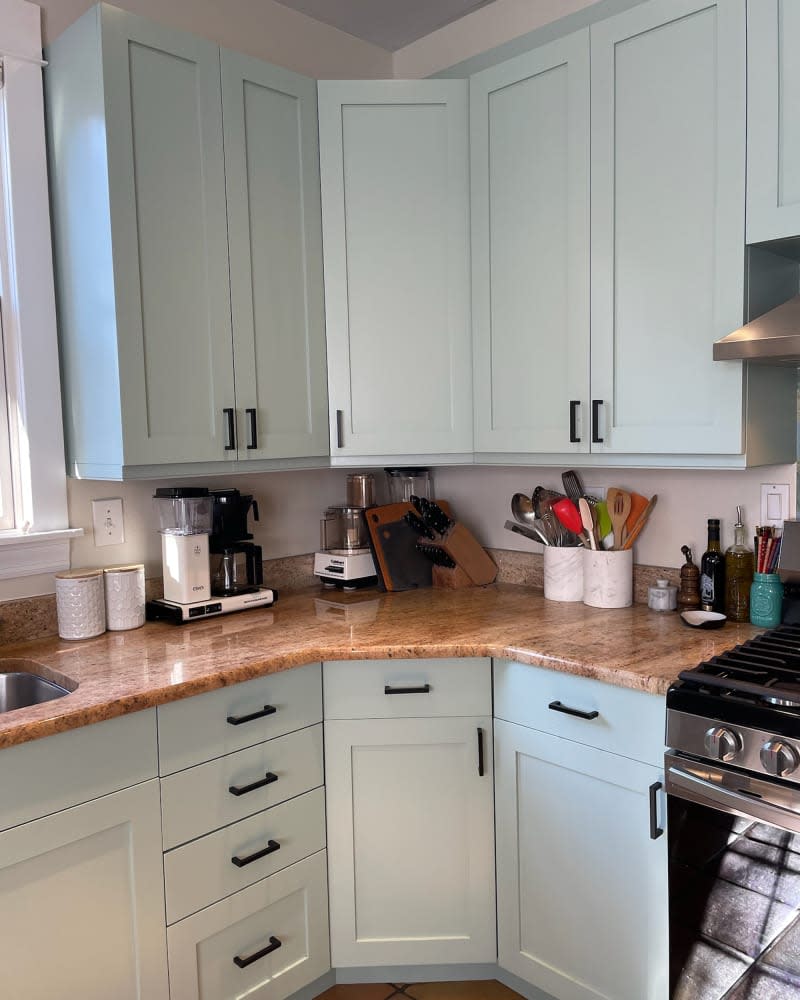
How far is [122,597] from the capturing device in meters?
2.23

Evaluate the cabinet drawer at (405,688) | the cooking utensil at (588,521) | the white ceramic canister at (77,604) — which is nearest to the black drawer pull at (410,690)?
the cabinet drawer at (405,688)

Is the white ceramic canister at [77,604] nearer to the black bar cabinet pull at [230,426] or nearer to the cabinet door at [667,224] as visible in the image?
the black bar cabinet pull at [230,426]

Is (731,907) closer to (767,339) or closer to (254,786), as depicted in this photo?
(254,786)

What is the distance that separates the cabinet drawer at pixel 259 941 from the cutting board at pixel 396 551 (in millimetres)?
889

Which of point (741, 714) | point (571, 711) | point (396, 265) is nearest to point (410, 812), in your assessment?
point (571, 711)

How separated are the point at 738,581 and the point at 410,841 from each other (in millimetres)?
1049

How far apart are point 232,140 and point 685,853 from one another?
1982mm

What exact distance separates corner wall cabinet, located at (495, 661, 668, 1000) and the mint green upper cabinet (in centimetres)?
108

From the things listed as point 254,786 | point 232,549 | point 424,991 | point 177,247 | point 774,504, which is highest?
point 177,247

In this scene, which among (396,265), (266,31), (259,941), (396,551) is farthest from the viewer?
(396,551)

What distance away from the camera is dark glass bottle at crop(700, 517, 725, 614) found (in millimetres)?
2191

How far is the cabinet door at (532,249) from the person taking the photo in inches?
86.1

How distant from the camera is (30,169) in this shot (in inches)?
84.0

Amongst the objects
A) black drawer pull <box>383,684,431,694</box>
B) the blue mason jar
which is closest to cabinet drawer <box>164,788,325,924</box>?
black drawer pull <box>383,684,431,694</box>
